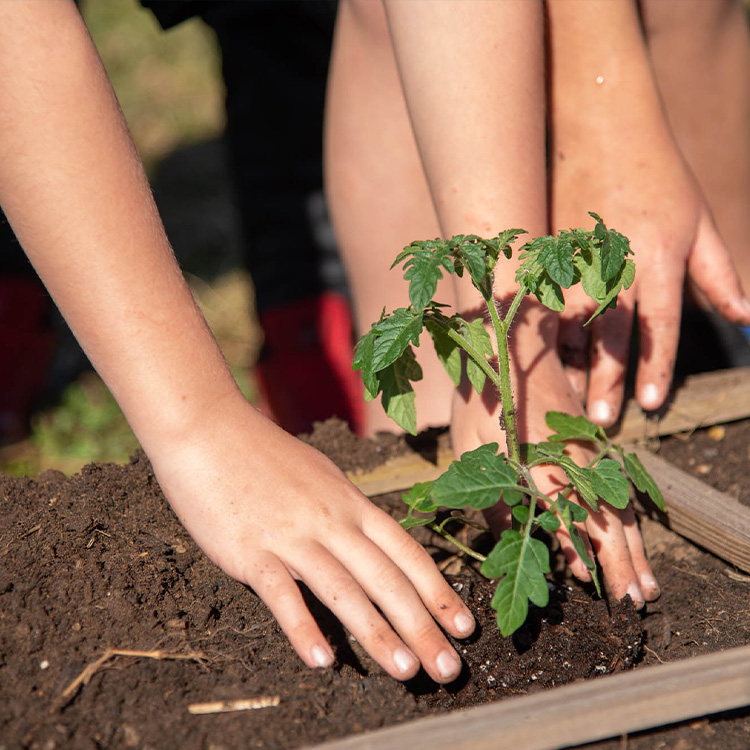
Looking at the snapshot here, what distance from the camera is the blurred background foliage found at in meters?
3.10

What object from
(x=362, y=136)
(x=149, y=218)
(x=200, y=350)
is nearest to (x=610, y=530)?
(x=200, y=350)

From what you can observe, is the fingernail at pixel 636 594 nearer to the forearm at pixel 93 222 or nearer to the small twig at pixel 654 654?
the small twig at pixel 654 654

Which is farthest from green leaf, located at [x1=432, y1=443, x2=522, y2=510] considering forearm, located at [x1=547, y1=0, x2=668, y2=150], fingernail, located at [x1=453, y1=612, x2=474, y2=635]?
forearm, located at [x1=547, y1=0, x2=668, y2=150]

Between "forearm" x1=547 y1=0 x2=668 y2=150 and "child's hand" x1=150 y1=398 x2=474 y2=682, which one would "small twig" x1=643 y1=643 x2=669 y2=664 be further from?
"forearm" x1=547 y1=0 x2=668 y2=150

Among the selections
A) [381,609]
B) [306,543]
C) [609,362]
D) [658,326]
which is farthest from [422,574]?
[658,326]

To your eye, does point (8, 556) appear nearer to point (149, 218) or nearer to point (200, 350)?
point (200, 350)

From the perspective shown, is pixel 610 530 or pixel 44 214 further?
pixel 610 530

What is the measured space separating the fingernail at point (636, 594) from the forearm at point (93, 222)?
846mm

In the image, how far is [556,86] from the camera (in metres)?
2.14

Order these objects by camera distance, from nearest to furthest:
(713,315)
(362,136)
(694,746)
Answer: (694,746) < (362,136) < (713,315)

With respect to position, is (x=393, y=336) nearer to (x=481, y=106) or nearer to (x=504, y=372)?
(x=504, y=372)

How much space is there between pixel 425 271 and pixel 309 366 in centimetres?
181

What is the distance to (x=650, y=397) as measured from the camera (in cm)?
188

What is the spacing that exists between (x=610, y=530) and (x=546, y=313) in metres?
0.50
